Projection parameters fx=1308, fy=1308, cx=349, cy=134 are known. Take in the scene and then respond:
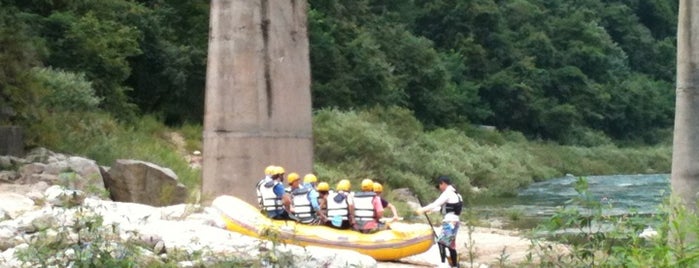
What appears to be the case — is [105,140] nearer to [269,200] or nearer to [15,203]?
[15,203]

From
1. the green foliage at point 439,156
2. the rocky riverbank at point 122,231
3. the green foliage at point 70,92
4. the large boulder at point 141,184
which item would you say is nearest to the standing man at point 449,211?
the rocky riverbank at point 122,231

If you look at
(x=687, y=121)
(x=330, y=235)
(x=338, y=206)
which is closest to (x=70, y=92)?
(x=338, y=206)

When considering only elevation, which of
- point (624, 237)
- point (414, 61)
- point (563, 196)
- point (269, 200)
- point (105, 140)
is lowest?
point (563, 196)

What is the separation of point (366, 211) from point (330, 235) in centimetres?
69

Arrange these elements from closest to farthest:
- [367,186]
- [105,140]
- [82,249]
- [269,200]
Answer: [82,249]
[269,200]
[367,186]
[105,140]

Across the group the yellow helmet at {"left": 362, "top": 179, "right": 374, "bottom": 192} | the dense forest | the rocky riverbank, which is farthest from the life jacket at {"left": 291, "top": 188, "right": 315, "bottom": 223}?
the dense forest

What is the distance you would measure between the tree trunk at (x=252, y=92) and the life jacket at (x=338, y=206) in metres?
1.25

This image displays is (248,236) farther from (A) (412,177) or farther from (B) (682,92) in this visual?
(A) (412,177)

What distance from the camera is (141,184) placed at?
18.0 m

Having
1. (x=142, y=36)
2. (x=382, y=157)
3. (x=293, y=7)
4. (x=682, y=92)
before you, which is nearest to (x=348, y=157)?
(x=382, y=157)

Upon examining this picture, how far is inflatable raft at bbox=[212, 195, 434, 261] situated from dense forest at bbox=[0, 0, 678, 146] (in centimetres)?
840

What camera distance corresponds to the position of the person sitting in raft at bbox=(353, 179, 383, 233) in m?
13.4

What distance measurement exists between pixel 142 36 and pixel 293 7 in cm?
2164

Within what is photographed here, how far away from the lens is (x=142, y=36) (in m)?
35.4
